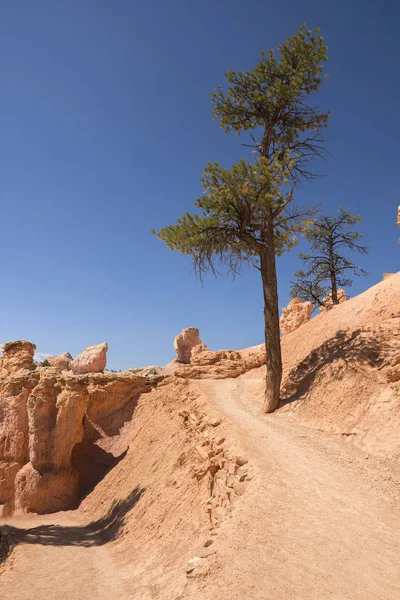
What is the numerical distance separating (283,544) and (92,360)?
34.7 meters

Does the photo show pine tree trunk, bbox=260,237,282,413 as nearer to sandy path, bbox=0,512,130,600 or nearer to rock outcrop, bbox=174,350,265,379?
sandy path, bbox=0,512,130,600

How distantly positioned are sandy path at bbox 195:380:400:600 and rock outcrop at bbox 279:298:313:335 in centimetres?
2673

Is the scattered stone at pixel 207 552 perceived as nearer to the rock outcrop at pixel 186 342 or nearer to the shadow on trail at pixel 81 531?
the shadow on trail at pixel 81 531

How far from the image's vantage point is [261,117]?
54.9 ft

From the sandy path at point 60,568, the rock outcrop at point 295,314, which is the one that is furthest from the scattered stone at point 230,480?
the rock outcrop at point 295,314

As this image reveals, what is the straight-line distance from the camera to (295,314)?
1446 inches

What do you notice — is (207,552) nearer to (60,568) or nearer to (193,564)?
(193,564)

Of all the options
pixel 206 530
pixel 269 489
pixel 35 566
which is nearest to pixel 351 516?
pixel 269 489

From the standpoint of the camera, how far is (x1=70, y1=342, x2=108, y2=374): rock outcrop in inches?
1487

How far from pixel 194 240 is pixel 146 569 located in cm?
1098

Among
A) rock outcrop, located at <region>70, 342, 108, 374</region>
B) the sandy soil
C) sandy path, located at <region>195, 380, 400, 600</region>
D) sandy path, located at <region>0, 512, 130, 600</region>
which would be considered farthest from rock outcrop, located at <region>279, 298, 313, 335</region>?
sandy path, located at <region>195, 380, 400, 600</region>

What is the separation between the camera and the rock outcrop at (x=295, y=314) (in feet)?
117

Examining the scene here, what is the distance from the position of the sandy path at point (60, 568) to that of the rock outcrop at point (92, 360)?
22594 millimetres

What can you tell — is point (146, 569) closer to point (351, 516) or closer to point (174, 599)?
point (174, 599)
